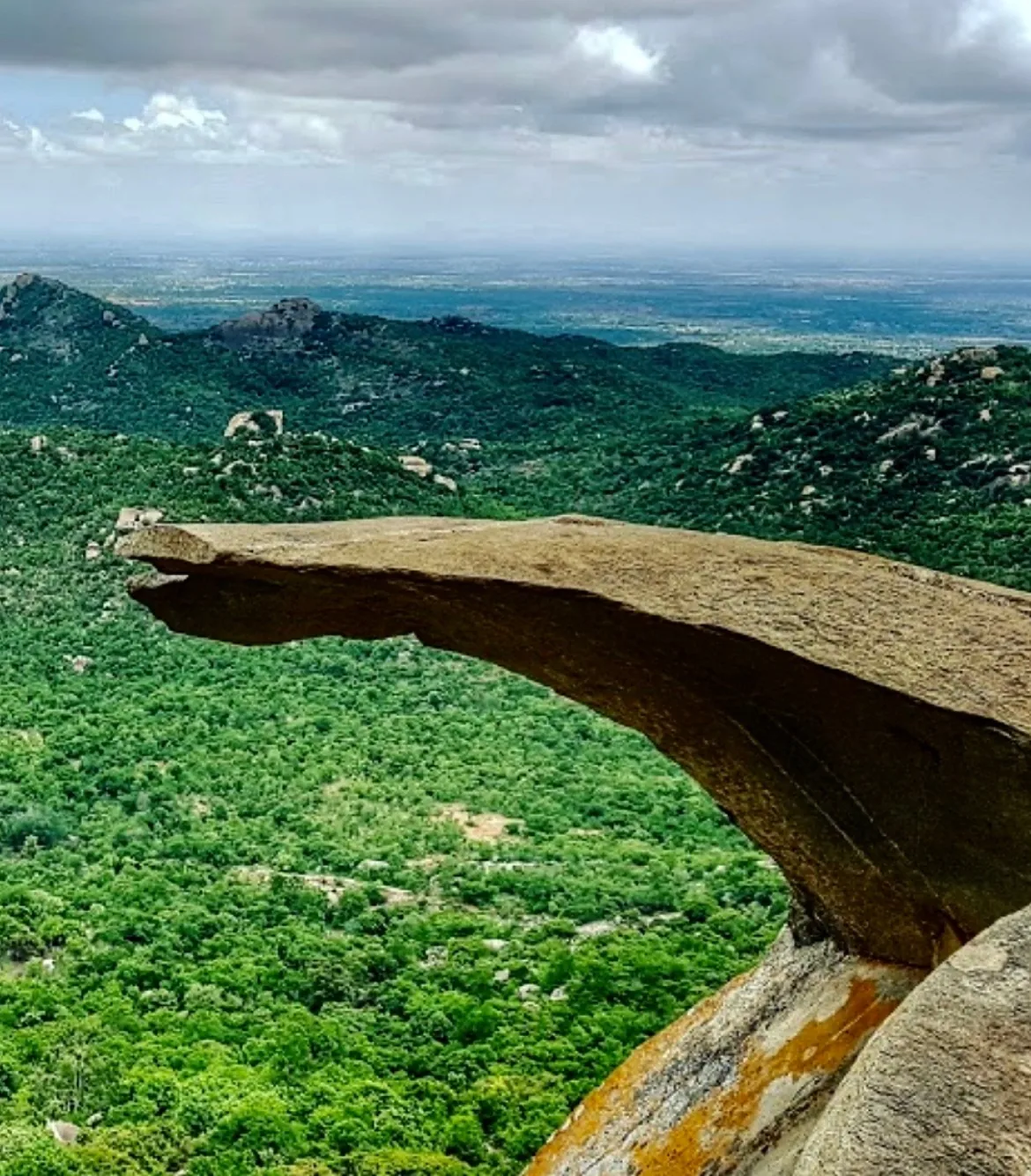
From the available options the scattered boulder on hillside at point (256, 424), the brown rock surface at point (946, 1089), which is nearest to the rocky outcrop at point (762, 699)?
the brown rock surface at point (946, 1089)

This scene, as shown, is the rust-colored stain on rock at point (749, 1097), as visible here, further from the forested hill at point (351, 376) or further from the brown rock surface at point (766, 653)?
the forested hill at point (351, 376)

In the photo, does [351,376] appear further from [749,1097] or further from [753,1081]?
[749,1097]

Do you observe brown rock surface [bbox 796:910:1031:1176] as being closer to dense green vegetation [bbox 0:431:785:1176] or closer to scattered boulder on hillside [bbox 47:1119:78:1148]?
dense green vegetation [bbox 0:431:785:1176]

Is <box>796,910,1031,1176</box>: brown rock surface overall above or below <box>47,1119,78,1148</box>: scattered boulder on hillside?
above

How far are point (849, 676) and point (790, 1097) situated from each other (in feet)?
9.91

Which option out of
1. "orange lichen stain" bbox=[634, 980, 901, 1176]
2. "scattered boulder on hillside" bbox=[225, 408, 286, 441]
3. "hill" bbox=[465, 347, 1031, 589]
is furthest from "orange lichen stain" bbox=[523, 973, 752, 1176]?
"scattered boulder on hillside" bbox=[225, 408, 286, 441]

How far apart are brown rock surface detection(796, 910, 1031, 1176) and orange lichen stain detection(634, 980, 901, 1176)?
3.76 m

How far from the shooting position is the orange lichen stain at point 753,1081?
955 centimetres

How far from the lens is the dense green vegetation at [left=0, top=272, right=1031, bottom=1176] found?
1938cm

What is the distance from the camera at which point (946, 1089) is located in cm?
535

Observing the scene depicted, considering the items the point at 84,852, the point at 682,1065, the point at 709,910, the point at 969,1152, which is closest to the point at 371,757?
the point at 84,852

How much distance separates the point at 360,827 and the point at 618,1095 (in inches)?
905

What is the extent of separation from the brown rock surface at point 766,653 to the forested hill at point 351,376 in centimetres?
7326

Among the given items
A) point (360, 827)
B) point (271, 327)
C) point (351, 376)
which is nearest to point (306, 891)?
point (360, 827)
